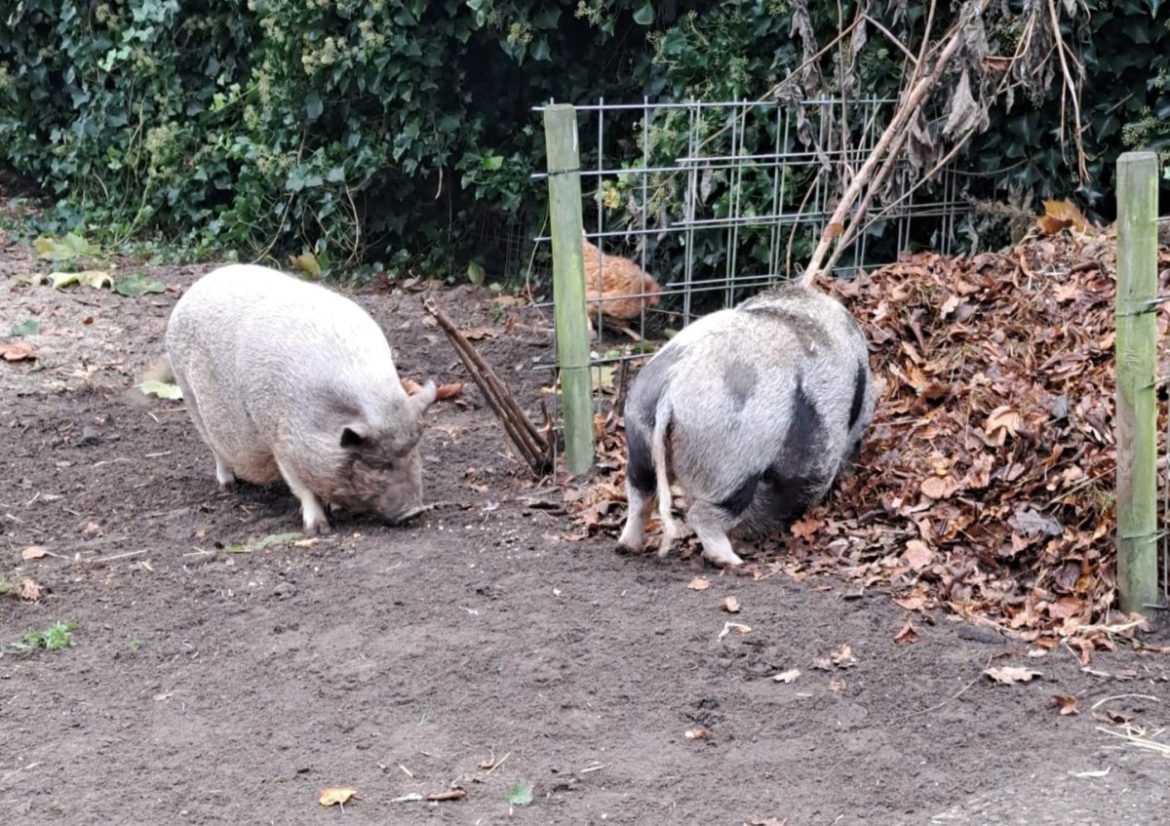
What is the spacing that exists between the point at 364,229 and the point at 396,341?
2.37 m

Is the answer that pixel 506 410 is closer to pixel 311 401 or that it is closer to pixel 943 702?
pixel 311 401

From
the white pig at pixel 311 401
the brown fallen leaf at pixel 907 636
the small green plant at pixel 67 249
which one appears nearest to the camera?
the brown fallen leaf at pixel 907 636

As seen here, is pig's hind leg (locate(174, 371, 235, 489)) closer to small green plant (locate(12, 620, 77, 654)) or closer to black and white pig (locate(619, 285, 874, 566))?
small green plant (locate(12, 620, 77, 654))

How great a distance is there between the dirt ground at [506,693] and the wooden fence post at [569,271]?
1.40 ft

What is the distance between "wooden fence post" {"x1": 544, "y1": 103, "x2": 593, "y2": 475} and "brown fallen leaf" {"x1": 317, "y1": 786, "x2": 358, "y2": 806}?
9.32 ft

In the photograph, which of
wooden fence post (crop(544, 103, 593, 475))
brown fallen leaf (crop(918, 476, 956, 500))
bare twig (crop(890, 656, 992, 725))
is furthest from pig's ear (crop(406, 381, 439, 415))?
bare twig (crop(890, 656, 992, 725))

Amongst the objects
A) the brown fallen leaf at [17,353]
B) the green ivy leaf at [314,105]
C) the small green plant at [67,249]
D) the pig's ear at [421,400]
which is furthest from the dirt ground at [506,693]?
the small green plant at [67,249]

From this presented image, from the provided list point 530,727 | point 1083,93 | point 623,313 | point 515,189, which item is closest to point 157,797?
point 530,727

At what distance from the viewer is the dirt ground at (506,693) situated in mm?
4129

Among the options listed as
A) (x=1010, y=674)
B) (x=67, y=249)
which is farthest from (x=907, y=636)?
(x=67, y=249)

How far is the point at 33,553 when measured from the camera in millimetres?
6359

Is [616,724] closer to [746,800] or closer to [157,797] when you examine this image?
A: [746,800]

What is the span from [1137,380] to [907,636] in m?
1.10

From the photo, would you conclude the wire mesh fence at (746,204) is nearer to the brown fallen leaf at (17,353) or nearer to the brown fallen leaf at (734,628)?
the brown fallen leaf at (734,628)
